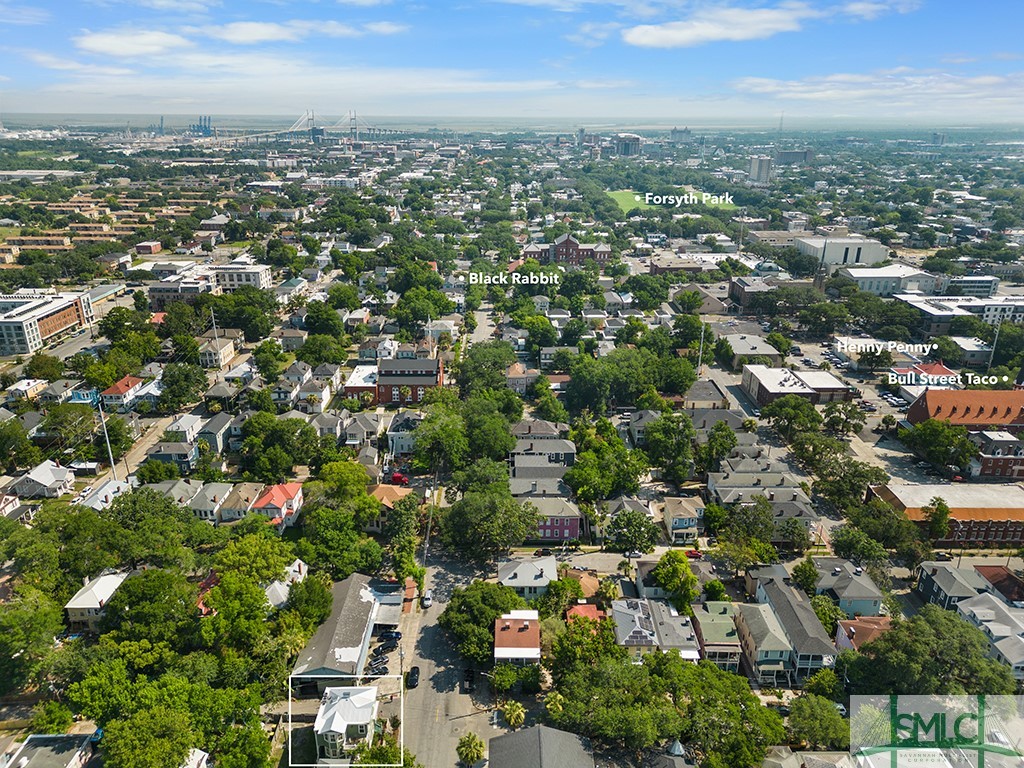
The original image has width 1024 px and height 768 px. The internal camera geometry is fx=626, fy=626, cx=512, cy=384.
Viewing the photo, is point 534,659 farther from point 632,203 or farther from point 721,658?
point 632,203

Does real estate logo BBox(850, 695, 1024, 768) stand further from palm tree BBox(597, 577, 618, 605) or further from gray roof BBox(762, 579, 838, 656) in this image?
palm tree BBox(597, 577, 618, 605)

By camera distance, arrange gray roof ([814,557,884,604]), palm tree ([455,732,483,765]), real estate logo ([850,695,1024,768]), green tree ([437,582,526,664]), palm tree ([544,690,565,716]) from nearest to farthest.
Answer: real estate logo ([850,695,1024,768]), palm tree ([455,732,483,765]), palm tree ([544,690,565,716]), green tree ([437,582,526,664]), gray roof ([814,557,884,604])

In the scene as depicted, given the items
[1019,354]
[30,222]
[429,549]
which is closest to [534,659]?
[429,549]

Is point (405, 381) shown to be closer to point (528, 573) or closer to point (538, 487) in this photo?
point (538, 487)

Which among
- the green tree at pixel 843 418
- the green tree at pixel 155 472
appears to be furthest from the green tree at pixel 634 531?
the green tree at pixel 155 472

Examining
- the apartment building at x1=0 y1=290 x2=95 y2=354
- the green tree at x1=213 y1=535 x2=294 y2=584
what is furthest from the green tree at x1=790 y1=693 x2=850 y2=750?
the apartment building at x1=0 y1=290 x2=95 y2=354
